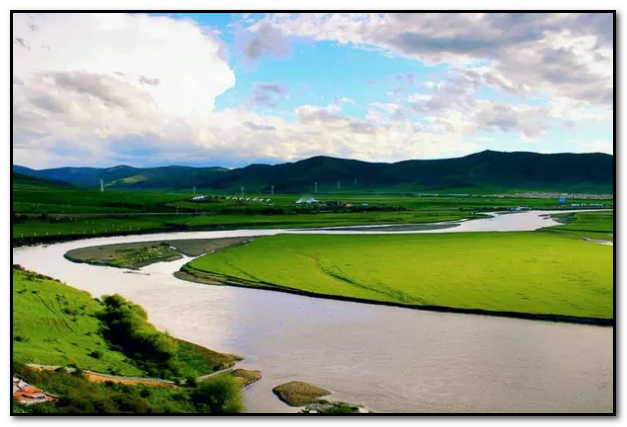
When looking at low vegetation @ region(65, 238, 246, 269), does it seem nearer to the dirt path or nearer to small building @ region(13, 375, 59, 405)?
the dirt path

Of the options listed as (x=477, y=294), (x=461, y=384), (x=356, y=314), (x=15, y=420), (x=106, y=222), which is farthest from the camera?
(x=106, y=222)

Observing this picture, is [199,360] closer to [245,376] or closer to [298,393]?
[245,376]

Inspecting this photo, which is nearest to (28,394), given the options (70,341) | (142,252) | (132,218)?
(70,341)

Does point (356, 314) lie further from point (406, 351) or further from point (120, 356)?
point (120, 356)

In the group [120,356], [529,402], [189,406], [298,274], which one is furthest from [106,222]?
[529,402]

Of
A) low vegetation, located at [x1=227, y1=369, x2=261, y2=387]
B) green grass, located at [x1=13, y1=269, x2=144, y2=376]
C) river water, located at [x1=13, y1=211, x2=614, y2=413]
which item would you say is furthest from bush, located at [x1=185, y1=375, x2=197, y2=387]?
river water, located at [x1=13, y1=211, x2=614, y2=413]

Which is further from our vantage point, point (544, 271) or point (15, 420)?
→ point (544, 271)
